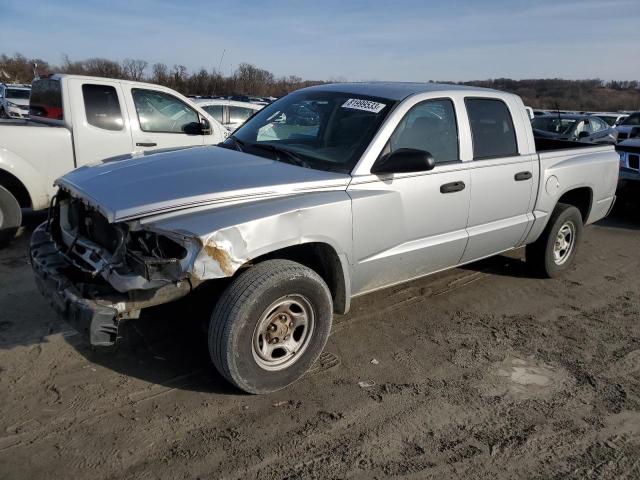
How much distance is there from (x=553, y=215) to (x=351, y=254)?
2.83 meters

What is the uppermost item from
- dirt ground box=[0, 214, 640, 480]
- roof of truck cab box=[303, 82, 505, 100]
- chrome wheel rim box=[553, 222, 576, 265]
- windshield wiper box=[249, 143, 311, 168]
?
roof of truck cab box=[303, 82, 505, 100]

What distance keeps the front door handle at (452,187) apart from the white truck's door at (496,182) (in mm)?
167

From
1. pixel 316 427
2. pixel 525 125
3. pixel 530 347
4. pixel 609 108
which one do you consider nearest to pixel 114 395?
pixel 316 427

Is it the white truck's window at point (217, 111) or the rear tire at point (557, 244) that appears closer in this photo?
the rear tire at point (557, 244)

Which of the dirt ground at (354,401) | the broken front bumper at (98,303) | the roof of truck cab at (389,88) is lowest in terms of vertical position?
the dirt ground at (354,401)

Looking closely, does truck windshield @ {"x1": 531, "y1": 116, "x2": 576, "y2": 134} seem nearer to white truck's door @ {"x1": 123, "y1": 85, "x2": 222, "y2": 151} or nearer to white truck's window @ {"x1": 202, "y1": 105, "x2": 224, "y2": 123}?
white truck's window @ {"x1": 202, "y1": 105, "x2": 224, "y2": 123}

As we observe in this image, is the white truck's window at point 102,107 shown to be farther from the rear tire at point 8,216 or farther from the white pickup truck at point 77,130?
the rear tire at point 8,216

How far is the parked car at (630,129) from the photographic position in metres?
13.5

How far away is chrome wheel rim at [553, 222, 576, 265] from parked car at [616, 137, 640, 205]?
3.87 meters

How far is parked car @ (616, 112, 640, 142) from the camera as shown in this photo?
13.5 m

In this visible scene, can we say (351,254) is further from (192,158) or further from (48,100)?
(48,100)

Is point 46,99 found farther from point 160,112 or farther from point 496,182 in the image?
point 496,182

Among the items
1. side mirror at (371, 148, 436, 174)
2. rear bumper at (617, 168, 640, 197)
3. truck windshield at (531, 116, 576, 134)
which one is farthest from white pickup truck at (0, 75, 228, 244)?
truck windshield at (531, 116, 576, 134)

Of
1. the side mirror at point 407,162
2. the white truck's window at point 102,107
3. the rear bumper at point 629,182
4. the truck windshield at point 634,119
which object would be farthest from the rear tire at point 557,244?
the truck windshield at point 634,119
